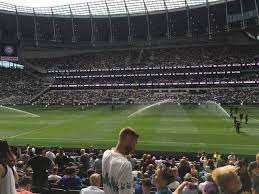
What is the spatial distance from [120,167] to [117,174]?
11 centimetres

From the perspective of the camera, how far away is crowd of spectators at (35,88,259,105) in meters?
95.8

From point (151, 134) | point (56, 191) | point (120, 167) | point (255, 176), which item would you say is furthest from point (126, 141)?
point (151, 134)

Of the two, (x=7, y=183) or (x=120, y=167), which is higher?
(x=120, y=167)

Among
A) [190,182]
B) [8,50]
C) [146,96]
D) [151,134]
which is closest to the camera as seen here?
[190,182]

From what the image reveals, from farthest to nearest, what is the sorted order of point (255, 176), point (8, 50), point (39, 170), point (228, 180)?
point (8, 50), point (39, 170), point (255, 176), point (228, 180)

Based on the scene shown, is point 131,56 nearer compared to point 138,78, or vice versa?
point 138,78

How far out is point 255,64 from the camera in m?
109

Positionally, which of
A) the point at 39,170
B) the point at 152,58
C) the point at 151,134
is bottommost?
the point at 151,134

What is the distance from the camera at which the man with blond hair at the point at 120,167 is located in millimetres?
5977

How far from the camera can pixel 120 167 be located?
601 cm

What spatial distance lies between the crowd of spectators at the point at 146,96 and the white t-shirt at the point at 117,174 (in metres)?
86.5

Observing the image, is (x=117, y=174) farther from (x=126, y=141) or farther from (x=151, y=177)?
(x=151, y=177)

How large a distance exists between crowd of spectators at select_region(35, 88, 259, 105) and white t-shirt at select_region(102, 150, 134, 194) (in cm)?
8648

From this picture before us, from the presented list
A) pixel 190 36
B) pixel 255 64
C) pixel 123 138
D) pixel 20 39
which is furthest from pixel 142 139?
pixel 20 39
